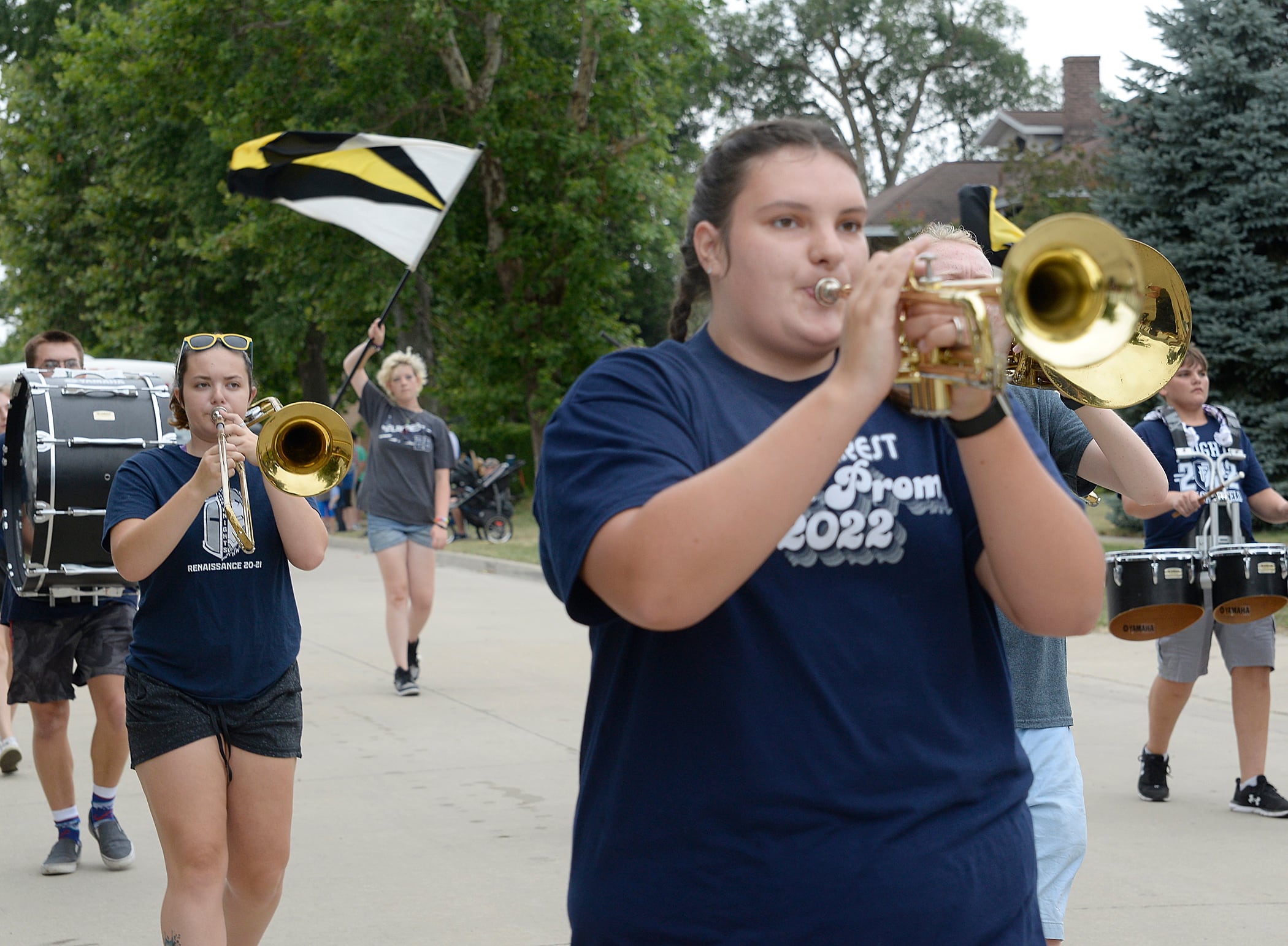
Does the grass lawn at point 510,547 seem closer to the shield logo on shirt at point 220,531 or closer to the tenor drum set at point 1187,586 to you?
the tenor drum set at point 1187,586

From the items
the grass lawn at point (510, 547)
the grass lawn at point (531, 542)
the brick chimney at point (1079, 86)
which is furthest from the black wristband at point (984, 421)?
the brick chimney at point (1079, 86)

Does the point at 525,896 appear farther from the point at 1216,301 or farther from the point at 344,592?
the point at 1216,301

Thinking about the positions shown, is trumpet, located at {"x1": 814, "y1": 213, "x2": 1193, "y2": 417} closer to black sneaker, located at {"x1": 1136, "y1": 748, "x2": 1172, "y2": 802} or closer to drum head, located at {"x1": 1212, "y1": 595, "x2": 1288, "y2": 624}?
drum head, located at {"x1": 1212, "y1": 595, "x2": 1288, "y2": 624}

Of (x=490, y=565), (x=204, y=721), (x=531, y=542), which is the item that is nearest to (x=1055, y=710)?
(x=204, y=721)

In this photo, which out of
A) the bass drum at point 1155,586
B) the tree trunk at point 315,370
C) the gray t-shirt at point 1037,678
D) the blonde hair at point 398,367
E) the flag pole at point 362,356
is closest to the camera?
the gray t-shirt at point 1037,678

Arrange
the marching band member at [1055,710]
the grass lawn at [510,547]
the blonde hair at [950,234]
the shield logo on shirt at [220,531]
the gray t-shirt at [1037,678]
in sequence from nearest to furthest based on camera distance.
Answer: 1. the blonde hair at [950,234]
2. the marching band member at [1055,710]
3. the gray t-shirt at [1037,678]
4. the shield logo on shirt at [220,531]
5. the grass lawn at [510,547]

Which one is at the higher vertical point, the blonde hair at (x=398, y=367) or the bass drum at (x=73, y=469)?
the blonde hair at (x=398, y=367)

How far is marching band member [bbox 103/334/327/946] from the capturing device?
3596 millimetres

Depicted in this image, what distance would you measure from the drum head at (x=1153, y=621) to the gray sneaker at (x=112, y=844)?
13.0 feet

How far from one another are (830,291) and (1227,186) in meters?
16.6

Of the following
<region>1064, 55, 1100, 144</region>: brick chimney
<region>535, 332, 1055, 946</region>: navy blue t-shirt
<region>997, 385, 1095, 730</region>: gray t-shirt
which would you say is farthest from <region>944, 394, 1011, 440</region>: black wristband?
<region>1064, 55, 1100, 144</region>: brick chimney

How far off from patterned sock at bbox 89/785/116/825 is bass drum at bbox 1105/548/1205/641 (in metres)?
3.97

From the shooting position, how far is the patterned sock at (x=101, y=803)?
222 inches

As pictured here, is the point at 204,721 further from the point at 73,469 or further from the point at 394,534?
the point at 394,534
